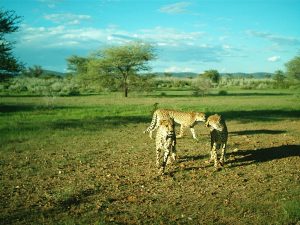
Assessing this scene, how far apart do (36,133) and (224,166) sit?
9988 mm

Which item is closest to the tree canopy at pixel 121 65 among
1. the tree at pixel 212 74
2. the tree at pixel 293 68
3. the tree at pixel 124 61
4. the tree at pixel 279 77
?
the tree at pixel 124 61

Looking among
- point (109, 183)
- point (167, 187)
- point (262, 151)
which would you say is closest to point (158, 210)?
point (167, 187)

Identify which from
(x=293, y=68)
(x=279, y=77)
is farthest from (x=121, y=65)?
(x=279, y=77)

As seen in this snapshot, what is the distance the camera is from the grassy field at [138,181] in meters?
7.55

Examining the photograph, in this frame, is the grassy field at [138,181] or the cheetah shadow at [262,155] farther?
the cheetah shadow at [262,155]

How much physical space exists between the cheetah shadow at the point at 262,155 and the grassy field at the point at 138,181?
33 mm

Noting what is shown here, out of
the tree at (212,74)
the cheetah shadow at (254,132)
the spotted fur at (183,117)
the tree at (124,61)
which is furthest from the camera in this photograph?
the tree at (212,74)

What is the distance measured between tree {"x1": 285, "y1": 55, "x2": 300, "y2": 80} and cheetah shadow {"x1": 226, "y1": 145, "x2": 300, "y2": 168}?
148ft

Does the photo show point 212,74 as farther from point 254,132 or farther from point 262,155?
point 262,155

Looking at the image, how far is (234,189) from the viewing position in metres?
9.22

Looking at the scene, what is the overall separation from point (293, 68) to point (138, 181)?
5214 centimetres

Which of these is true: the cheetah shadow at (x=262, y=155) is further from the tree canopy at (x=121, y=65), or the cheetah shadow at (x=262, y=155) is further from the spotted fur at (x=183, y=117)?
the tree canopy at (x=121, y=65)

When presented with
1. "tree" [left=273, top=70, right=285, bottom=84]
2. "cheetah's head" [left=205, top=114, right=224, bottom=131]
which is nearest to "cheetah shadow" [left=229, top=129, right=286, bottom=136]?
"cheetah's head" [left=205, top=114, right=224, bottom=131]

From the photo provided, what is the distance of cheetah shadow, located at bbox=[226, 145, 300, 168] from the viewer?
1201 centimetres
